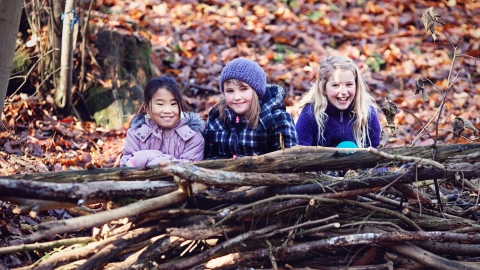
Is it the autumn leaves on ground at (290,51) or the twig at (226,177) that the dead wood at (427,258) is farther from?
the autumn leaves on ground at (290,51)

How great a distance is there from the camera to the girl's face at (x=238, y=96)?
399 cm

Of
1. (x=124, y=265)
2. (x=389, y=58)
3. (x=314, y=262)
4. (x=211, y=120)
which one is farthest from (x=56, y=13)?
(x=389, y=58)

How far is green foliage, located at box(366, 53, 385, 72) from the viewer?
786 centimetres

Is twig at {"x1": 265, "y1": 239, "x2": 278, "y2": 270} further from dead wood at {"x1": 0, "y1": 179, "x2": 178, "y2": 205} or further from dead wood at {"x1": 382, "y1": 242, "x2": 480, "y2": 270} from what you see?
dead wood at {"x1": 0, "y1": 179, "x2": 178, "y2": 205}

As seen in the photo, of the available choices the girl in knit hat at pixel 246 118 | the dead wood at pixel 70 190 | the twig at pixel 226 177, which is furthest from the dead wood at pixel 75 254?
the girl in knit hat at pixel 246 118

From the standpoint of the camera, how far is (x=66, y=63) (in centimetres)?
538

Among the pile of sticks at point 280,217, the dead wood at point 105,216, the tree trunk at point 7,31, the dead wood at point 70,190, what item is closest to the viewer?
the dead wood at point 105,216

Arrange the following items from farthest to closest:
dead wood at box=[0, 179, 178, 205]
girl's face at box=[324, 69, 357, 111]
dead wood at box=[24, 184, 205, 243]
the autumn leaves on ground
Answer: the autumn leaves on ground, girl's face at box=[324, 69, 357, 111], dead wood at box=[0, 179, 178, 205], dead wood at box=[24, 184, 205, 243]

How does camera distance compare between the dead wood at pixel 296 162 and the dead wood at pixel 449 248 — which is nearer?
the dead wood at pixel 296 162

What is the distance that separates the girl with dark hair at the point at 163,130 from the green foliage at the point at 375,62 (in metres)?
4.42

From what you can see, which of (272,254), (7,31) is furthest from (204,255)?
(7,31)

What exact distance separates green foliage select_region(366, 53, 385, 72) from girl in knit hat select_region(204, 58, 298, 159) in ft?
13.0

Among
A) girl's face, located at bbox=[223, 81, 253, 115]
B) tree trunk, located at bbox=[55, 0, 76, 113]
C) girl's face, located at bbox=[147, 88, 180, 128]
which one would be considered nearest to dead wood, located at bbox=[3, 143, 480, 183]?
girl's face, located at bbox=[223, 81, 253, 115]

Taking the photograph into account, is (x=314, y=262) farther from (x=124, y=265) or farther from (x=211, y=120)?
(x=211, y=120)
